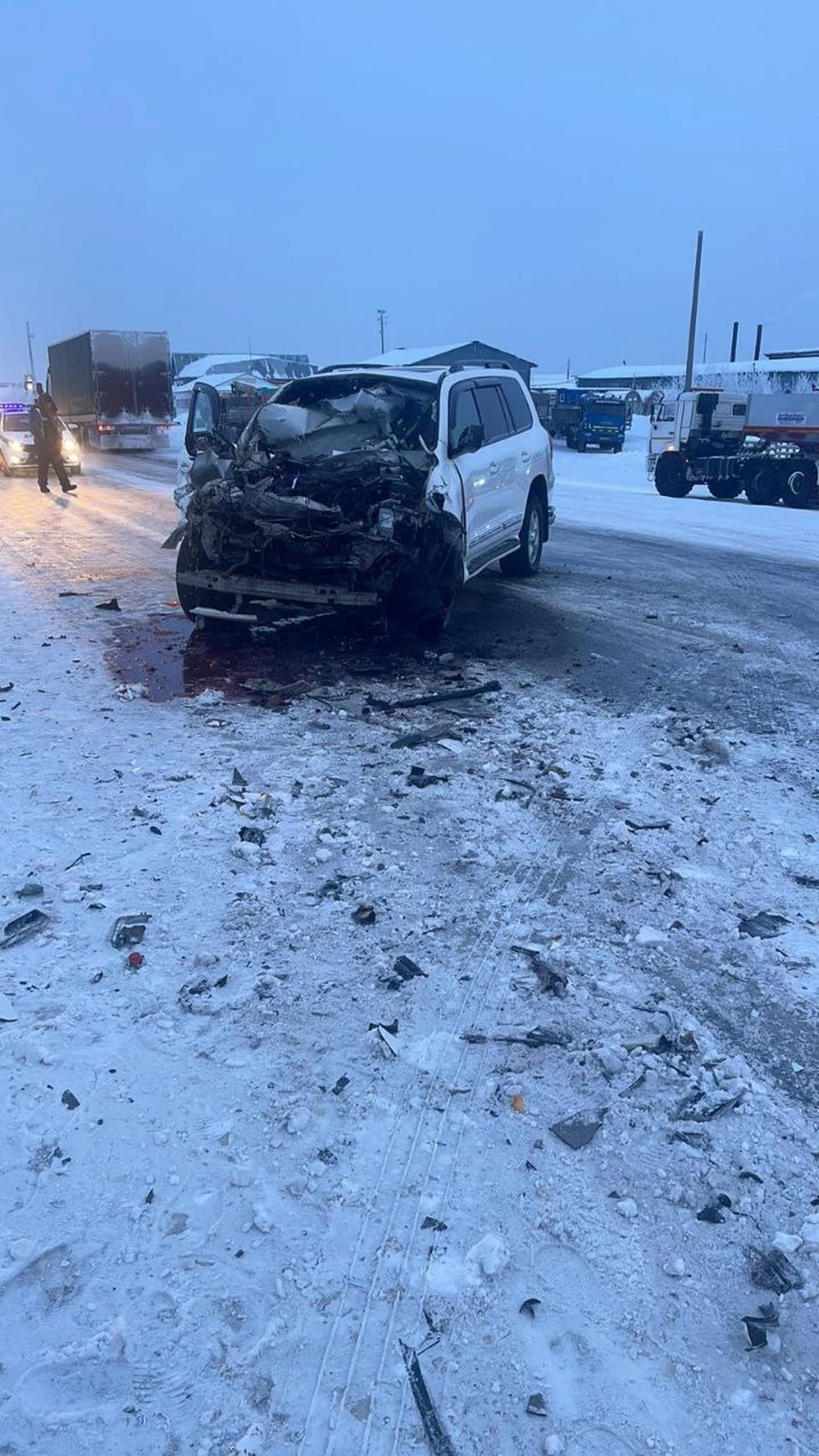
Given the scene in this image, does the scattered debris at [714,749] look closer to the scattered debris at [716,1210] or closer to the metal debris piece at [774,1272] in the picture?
the scattered debris at [716,1210]

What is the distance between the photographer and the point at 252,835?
4.48 metres

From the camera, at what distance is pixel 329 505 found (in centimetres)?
714

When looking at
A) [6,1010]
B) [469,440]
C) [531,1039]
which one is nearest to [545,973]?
[531,1039]

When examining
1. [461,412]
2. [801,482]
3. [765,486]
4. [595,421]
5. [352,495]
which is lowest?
[765,486]

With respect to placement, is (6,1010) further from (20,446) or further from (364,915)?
(20,446)

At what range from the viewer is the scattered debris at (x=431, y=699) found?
20.9 feet

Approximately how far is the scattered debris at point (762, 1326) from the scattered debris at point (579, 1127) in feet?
1.98

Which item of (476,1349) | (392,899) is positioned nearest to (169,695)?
Answer: (392,899)

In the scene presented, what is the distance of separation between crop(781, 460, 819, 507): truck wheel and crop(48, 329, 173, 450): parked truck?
830 inches

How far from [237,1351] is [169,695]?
4829 millimetres

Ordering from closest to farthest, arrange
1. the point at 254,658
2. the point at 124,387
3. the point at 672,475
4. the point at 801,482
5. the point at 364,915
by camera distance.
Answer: the point at 364,915 < the point at 254,658 < the point at 801,482 < the point at 672,475 < the point at 124,387

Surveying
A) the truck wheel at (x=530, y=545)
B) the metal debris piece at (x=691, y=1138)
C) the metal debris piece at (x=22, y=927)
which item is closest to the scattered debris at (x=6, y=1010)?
the metal debris piece at (x=22, y=927)

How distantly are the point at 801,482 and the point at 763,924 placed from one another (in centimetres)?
1994

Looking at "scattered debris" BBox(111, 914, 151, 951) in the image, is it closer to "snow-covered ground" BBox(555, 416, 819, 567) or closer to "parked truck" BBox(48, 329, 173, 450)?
"snow-covered ground" BBox(555, 416, 819, 567)
